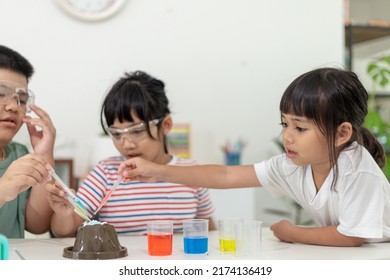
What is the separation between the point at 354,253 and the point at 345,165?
0.69ft

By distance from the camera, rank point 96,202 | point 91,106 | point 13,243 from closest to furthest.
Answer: point 13,243
point 96,202
point 91,106

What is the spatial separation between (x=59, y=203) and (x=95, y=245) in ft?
1.00

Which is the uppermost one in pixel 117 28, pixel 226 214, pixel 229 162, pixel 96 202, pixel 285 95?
pixel 117 28

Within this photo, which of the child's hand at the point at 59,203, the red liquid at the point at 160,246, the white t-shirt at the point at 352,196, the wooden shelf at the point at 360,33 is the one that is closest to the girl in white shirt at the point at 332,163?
the white t-shirt at the point at 352,196

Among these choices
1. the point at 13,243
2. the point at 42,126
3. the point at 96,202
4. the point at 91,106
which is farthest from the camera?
the point at 91,106

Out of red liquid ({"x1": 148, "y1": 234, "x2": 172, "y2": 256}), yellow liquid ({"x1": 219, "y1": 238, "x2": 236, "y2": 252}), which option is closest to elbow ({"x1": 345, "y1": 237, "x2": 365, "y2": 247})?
yellow liquid ({"x1": 219, "y1": 238, "x2": 236, "y2": 252})

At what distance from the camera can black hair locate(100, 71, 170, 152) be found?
1615mm

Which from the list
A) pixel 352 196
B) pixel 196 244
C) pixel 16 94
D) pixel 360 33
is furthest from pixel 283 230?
pixel 360 33

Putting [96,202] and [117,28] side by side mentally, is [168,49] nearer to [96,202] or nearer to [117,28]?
[117,28]

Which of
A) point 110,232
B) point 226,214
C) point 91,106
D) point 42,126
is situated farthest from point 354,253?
point 91,106

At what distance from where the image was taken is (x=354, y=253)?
124cm

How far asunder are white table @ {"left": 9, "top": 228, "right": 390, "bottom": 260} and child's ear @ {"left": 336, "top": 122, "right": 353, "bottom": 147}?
25cm

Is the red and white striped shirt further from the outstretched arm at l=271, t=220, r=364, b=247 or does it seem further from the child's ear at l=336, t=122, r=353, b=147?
the child's ear at l=336, t=122, r=353, b=147

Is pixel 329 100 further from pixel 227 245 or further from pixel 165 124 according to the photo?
pixel 165 124
